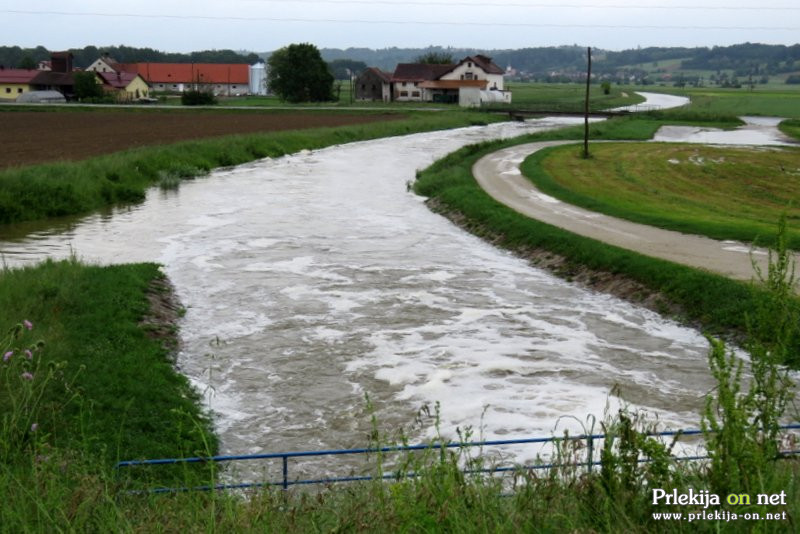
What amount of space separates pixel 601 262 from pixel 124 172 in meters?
26.0

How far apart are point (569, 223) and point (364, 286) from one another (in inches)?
394

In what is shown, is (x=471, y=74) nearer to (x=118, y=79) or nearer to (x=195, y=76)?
(x=118, y=79)

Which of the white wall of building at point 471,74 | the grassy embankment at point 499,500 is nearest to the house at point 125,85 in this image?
the white wall of building at point 471,74

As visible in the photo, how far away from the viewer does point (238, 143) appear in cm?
5941

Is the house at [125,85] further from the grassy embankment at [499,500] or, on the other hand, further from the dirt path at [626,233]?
the grassy embankment at [499,500]

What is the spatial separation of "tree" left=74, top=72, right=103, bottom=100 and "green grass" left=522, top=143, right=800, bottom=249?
84.4 m

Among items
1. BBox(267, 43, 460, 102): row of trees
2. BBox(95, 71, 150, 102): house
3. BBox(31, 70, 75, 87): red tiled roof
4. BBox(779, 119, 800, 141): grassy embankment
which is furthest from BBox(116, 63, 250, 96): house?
BBox(779, 119, 800, 141): grassy embankment

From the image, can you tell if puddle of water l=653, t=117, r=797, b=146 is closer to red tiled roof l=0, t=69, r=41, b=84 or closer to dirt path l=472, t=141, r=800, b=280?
dirt path l=472, t=141, r=800, b=280

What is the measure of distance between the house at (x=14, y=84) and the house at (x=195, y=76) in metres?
45.3

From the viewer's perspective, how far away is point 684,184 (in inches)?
1699

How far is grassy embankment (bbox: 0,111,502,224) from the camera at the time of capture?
3497 cm

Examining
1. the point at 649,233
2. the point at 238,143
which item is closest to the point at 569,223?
the point at 649,233

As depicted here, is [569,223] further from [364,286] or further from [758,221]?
[364,286]

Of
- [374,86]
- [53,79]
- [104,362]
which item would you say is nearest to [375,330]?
[104,362]
